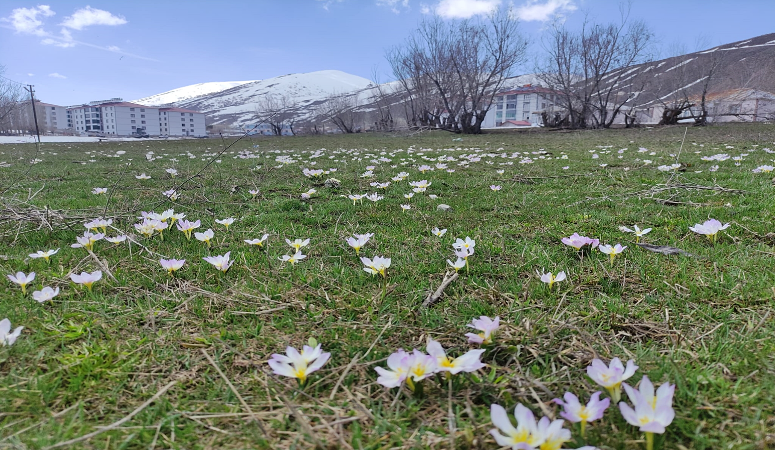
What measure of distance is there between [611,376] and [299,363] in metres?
0.83

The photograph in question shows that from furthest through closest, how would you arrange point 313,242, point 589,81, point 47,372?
point 589,81
point 313,242
point 47,372

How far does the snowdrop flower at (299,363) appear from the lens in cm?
108

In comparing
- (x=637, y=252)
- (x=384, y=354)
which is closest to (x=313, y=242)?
(x=384, y=354)

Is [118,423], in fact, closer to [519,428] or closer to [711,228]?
[519,428]

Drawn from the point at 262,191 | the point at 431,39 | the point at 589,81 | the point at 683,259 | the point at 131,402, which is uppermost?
the point at 431,39

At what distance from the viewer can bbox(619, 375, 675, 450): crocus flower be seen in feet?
2.77

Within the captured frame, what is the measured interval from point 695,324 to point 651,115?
9104cm

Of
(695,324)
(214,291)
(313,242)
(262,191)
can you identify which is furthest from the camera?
(262,191)

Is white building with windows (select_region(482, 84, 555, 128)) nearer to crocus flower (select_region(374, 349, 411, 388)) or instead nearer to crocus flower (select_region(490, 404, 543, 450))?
crocus flower (select_region(374, 349, 411, 388))

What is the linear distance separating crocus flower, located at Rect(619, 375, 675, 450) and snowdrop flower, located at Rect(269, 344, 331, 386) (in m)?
0.74

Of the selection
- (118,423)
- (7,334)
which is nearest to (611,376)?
(118,423)

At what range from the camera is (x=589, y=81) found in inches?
1218

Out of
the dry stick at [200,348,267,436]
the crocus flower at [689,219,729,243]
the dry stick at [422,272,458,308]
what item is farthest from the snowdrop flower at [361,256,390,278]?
the crocus flower at [689,219,729,243]

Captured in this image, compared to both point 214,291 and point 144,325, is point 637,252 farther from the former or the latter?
point 144,325
